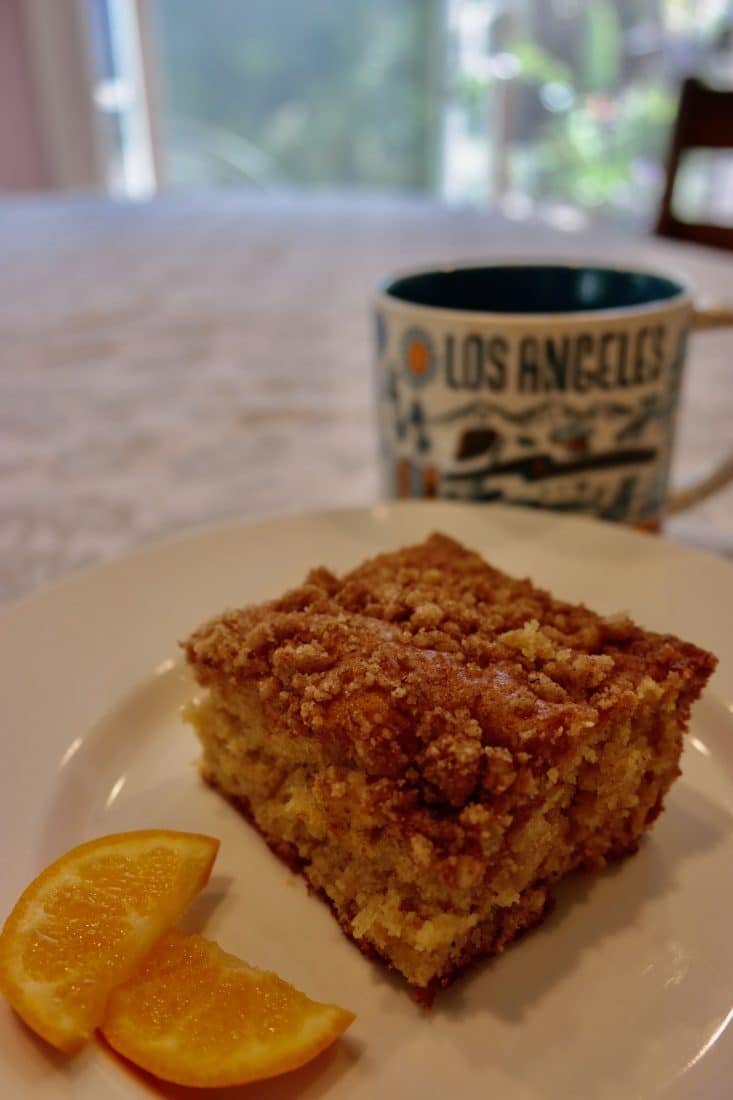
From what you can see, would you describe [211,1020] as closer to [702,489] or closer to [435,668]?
[435,668]

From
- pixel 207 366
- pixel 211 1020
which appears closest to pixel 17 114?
pixel 207 366

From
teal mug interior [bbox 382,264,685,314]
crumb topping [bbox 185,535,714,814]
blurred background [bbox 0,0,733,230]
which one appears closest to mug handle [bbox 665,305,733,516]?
teal mug interior [bbox 382,264,685,314]

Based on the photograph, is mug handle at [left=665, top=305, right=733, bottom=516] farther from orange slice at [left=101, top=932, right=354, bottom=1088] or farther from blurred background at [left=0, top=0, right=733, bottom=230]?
blurred background at [left=0, top=0, right=733, bottom=230]

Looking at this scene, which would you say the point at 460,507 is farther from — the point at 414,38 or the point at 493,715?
the point at 414,38

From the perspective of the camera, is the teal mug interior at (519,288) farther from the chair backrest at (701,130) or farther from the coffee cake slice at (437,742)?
the chair backrest at (701,130)

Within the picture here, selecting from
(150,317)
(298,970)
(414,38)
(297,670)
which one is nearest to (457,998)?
(298,970)
